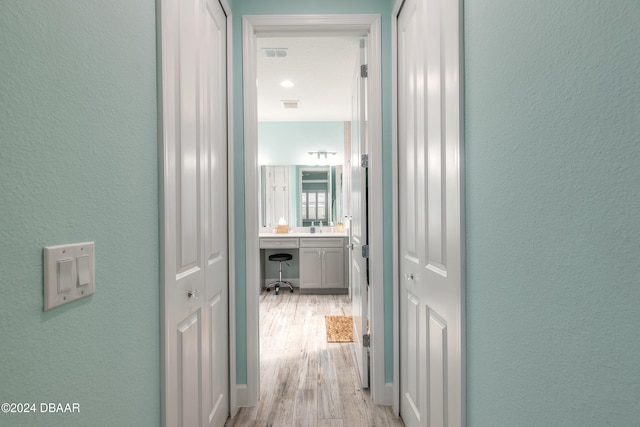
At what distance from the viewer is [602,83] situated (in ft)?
1.79

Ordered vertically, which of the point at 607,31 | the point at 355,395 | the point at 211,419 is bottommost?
the point at 355,395

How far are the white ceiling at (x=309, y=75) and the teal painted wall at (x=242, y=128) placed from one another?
409 millimetres

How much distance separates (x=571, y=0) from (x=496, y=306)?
27.5 inches

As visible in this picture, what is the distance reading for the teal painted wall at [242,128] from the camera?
1920 millimetres

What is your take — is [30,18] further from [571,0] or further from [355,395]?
[355,395]

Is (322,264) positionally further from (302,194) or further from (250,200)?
(250,200)

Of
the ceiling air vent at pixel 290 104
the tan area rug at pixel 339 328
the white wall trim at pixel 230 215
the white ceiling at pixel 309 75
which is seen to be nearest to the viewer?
the white wall trim at pixel 230 215

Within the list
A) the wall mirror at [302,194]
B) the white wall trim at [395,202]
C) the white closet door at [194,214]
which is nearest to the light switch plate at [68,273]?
the white closet door at [194,214]

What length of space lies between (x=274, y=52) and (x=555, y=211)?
279 cm

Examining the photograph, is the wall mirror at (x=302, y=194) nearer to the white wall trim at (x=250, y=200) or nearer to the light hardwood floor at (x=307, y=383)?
the light hardwood floor at (x=307, y=383)

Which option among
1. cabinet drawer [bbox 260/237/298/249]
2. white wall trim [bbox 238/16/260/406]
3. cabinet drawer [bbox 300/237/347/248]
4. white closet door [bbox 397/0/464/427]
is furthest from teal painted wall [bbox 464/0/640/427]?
cabinet drawer [bbox 260/237/298/249]

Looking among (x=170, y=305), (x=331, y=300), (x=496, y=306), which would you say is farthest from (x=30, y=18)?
(x=331, y=300)

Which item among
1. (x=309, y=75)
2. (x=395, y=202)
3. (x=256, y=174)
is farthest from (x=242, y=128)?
(x=309, y=75)

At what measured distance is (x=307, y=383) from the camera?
2248 mm
